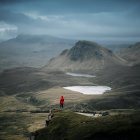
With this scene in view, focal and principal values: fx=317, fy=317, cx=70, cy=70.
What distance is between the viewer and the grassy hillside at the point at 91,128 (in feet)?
183

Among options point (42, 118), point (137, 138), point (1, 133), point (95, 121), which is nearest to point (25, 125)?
point (42, 118)

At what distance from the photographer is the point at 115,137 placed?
183ft

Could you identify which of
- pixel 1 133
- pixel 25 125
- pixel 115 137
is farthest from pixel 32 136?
pixel 25 125

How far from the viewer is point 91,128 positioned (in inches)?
2447

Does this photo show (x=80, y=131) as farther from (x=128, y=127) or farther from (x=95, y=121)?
(x=128, y=127)

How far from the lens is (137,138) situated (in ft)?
175

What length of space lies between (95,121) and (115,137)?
34.9 feet

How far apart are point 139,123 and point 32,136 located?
30.1 m

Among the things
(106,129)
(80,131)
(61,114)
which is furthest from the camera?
(61,114)

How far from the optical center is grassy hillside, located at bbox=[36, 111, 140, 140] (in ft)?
183

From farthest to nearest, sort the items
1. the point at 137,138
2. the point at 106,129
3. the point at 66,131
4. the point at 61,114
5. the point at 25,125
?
the point at 25,125 < the point at 61,114 < the point at 66,131 < the point at 106,129 < the point at 137,138

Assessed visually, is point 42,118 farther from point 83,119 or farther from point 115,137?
point 115,137

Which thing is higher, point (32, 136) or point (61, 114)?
point (61, 114)

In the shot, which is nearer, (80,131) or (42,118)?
(80,131)
